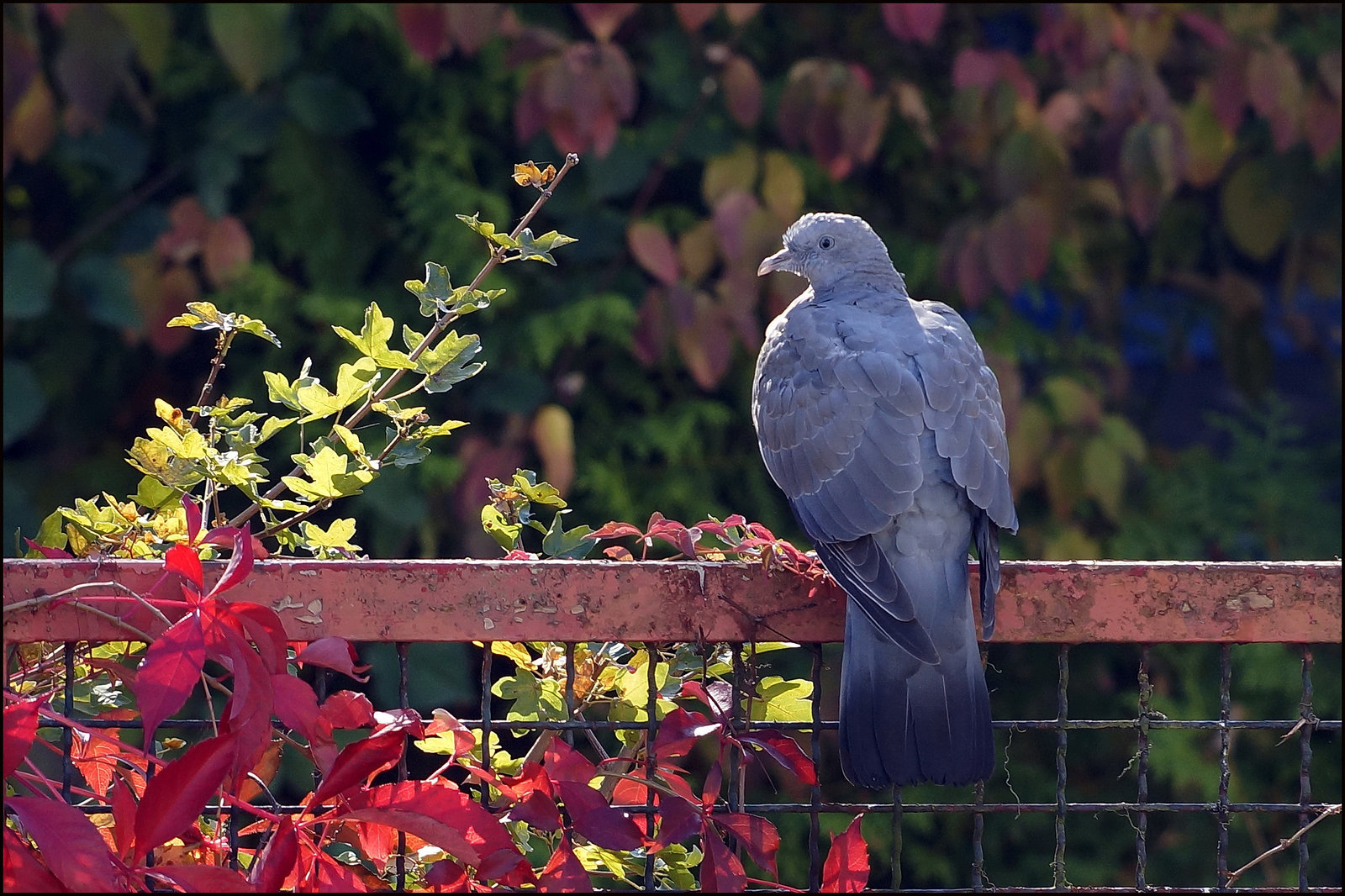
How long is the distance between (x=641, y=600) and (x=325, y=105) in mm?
1867

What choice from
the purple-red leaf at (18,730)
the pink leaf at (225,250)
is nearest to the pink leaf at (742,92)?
the pink leaf at (225,250)

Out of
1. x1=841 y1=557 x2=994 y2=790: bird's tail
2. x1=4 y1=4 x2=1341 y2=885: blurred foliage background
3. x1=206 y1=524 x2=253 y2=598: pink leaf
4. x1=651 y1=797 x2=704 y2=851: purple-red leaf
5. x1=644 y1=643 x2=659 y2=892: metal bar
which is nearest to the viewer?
x1=206 y1=524 x2=253 y2=598: pink leaf

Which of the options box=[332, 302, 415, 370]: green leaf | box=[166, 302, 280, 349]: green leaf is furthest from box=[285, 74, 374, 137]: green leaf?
box=[332, 302, 415, 370]: green leaf

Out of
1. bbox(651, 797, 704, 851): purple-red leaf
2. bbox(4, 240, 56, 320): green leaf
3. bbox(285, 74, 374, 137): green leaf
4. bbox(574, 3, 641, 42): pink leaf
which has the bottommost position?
bbox(651, 797, 704, 851): purple-red leaf

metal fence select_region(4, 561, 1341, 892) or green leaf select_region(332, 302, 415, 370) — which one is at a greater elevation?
green leaf select_region(332, 302, 415, 370)

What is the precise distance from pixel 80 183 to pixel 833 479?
77.5 inches

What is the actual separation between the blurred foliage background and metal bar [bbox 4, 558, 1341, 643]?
1298 mm

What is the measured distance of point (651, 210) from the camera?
307 centimetres

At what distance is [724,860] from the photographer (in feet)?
4.31

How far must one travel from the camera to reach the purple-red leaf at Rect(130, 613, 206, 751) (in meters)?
1.15

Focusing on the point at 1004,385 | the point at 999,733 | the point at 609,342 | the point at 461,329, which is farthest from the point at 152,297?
the point at 999,733

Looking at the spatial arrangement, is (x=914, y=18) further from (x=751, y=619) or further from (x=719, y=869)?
(x=719, y=869)

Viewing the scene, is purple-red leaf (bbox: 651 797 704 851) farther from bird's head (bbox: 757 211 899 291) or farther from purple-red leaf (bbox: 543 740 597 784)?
bird's head (bbox: 757 211 899 291)

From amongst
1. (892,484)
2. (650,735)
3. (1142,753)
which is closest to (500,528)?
(650,735)
